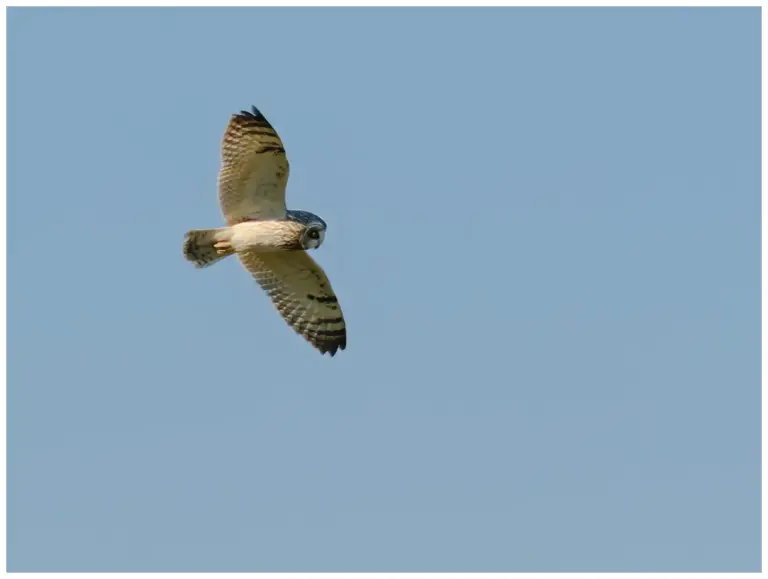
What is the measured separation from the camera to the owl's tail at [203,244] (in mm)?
19750

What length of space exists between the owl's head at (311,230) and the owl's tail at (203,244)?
30.0 inches

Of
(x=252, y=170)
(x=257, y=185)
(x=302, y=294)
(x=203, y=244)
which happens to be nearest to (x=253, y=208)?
(x=257, y=185)

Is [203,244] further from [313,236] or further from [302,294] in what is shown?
[302,294]

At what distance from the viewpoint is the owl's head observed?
19.4 metres

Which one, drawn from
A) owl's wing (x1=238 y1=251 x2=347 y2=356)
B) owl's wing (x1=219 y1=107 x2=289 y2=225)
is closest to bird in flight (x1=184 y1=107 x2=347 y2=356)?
owl's wing (x1=219 y1=107 x2=289 y2=225)

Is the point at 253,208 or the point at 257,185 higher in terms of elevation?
the point at 257,185

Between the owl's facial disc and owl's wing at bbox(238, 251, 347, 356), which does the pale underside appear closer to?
owl's wing at bbox(238, 251, 347, 356)

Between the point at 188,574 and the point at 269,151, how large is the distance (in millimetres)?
4365

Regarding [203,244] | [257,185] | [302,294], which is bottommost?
[203,244]

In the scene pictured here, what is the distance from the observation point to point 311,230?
63.7 ft

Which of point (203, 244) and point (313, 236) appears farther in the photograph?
point (203, 244)

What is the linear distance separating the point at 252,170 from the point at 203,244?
1.00 meters

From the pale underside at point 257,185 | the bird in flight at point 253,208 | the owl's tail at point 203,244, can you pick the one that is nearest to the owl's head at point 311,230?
the bird in flight at point 253,208

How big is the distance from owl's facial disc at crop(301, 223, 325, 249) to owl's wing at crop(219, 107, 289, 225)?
1.31 feet
